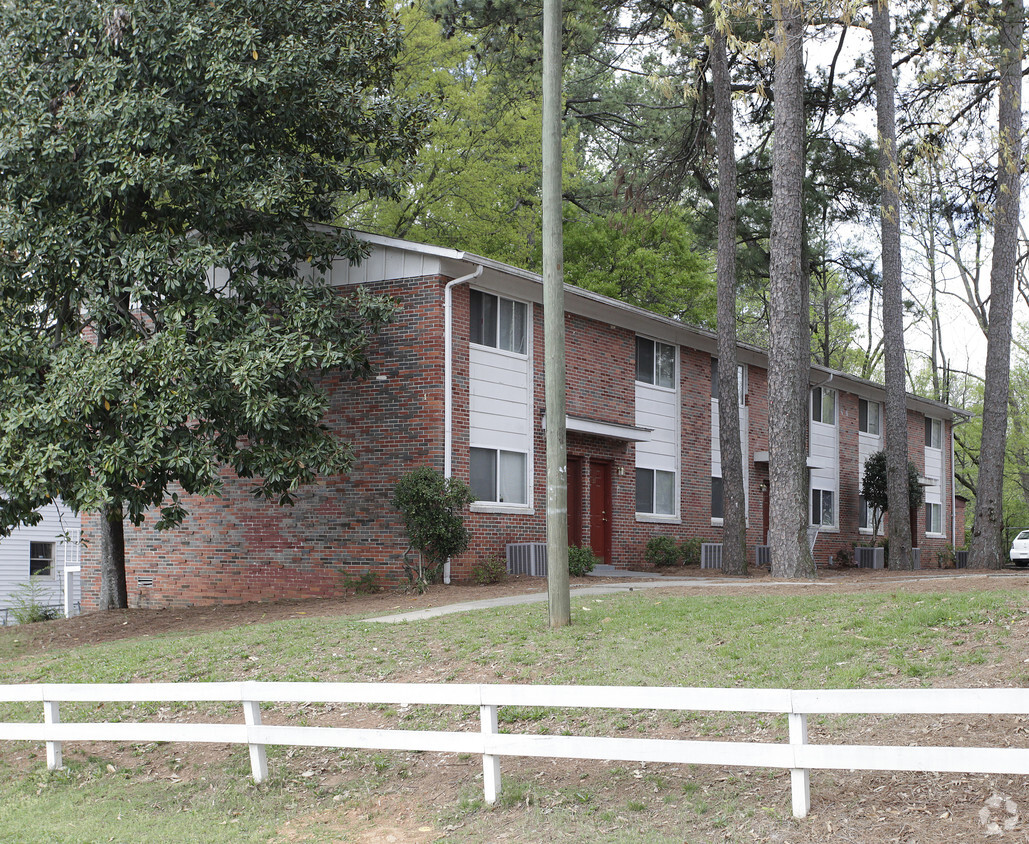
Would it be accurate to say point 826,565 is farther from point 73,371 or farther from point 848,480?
point 73,371

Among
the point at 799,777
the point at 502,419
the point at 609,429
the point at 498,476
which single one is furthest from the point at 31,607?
the point at 799,777

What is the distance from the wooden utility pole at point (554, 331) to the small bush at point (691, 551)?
13318 millimetres

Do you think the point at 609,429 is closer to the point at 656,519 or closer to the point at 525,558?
the point at 656,519

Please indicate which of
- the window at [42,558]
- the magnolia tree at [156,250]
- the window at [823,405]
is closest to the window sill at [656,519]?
the window at [823,405]

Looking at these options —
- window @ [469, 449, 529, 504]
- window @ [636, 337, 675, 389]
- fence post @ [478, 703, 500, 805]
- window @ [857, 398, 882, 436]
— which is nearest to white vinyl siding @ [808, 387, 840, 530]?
window @ [857, 398, 882, 436]

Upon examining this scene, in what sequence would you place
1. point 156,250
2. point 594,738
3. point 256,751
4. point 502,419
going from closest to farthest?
point 594,738 → point 256,751 → point 156,250 → point 502,419

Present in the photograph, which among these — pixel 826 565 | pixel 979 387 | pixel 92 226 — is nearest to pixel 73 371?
pixel 92 226

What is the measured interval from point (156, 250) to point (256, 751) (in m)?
9.70

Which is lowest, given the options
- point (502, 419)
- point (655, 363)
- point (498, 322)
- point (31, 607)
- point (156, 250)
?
point (31, 607)

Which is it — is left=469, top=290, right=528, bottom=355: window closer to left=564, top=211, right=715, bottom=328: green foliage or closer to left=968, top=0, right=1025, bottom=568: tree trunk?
left=968, top=0, right=1025, bottom=568: tree trunk

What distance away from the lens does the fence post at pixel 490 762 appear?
6.99 metres

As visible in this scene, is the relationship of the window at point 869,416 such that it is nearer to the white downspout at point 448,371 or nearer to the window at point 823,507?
the window at point 823,507

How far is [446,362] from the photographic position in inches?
712

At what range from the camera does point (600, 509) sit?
73.2ft
